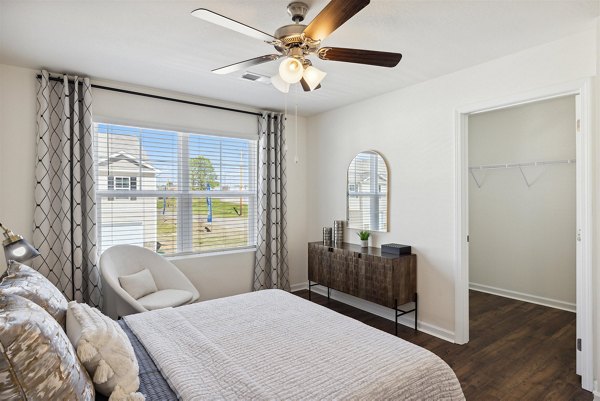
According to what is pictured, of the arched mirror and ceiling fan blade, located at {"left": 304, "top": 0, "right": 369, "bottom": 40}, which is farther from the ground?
ceiling fan blade, located at {"left": 304, "top": 0, "right": 369, "bottom": 40}

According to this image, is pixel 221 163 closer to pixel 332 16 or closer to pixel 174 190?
pixel 174 190

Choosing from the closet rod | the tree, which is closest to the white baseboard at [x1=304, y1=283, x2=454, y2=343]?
the tree

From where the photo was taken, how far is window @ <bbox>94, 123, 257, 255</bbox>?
3.45m

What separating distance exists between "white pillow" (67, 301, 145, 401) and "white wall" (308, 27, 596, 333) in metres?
2.80

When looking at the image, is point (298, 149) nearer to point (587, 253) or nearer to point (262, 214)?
point (262, 214)

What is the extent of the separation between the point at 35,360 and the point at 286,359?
958 millimetres

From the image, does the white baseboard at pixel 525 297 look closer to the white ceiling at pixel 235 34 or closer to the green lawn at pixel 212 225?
the white ceiling at pixel 235 34

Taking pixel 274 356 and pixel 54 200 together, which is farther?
pixel 54 200

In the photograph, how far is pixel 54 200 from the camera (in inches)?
121

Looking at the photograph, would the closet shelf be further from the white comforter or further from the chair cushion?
the chair cushion

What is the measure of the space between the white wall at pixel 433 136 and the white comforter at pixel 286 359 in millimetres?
1658

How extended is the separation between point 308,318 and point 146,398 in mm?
1008

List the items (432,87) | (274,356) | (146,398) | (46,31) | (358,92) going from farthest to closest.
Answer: (358,92)
(432,87)
(46,31)
(274,356)
(146,398)

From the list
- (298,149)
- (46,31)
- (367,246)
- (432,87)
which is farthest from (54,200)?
(432,87)
